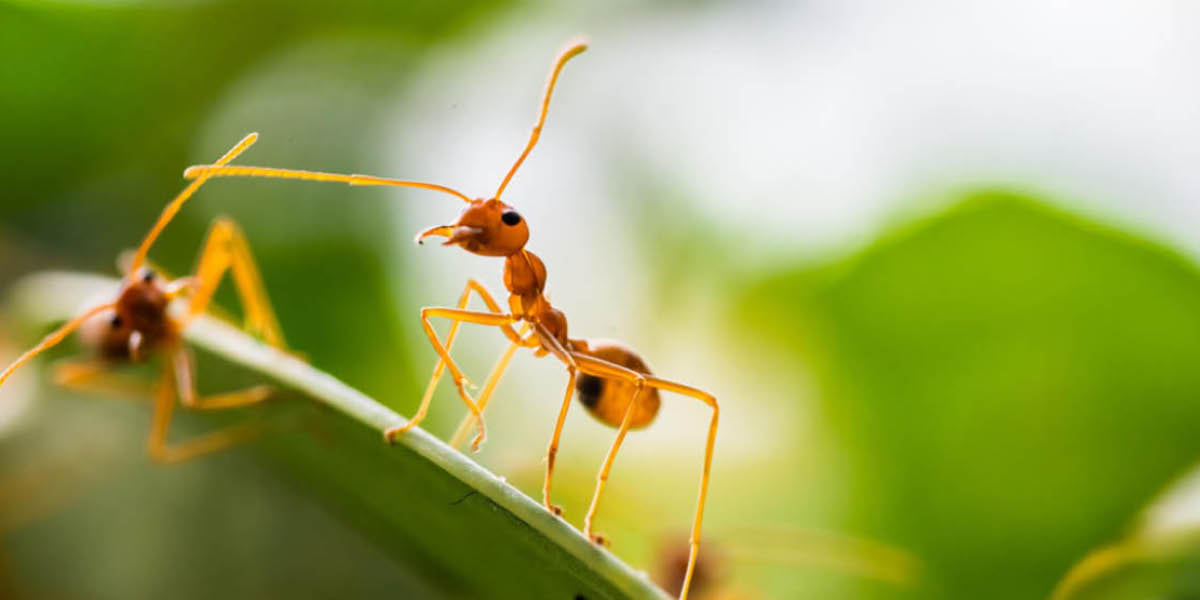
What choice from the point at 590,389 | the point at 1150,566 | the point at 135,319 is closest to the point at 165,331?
the point at 135,319

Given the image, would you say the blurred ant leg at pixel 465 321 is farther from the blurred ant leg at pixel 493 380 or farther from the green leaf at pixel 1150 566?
the green leaf at pixel 1150 566

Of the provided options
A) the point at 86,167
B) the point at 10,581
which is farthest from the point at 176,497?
the point at 86,167

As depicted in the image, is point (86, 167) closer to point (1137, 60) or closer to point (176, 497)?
point (176, 497)

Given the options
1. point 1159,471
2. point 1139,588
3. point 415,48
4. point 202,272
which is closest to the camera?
point 1139,588

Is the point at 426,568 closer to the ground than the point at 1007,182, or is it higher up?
closer to the ground

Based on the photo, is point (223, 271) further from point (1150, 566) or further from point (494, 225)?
point (1150, 566)
